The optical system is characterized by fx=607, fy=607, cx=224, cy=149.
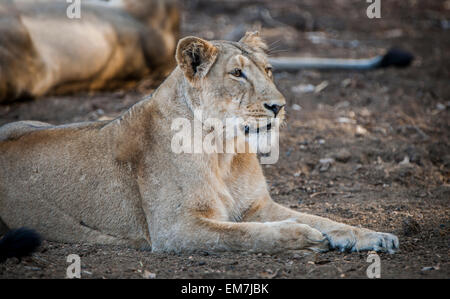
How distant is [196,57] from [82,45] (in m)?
4.50

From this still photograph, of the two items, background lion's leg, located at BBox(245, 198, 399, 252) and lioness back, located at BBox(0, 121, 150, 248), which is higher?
lioness back, located at BBox(0, 121, 150, 248)

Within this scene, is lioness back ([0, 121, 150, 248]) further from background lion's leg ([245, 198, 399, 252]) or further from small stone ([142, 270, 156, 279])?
background lion's leg ([245, 198, 399, 252])

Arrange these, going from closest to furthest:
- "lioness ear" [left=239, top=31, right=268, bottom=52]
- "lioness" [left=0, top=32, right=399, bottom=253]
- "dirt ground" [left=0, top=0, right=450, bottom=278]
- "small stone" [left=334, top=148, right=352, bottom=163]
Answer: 1. "dirt ground" [left=0, top=0, right=450, bottom=278]
2. "lioness" [left=0, top=32, right=399, bottom=253]
3. "lioness ear" [left=239, top=31, right=268, bottom=52]
4. "small stone" [left=334, top=148, right=352, bottom=163]

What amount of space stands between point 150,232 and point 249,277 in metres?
0.93

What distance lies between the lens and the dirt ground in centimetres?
387

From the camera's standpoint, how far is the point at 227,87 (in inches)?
166

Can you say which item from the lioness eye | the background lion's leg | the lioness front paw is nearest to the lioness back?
the lioness eye

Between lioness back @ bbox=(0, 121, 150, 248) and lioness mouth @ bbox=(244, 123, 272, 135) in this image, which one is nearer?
lioness mouth @ bbox=(244, 123, 272, 135)

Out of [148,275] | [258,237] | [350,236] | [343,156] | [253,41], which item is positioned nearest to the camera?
[148,275]

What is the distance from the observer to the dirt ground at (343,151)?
12.7ft

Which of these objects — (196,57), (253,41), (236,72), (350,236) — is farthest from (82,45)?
(350,236)

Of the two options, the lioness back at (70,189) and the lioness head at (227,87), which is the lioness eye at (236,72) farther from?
the lioness back at (70,189)

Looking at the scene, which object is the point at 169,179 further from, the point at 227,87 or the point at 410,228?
the point at 410,228
